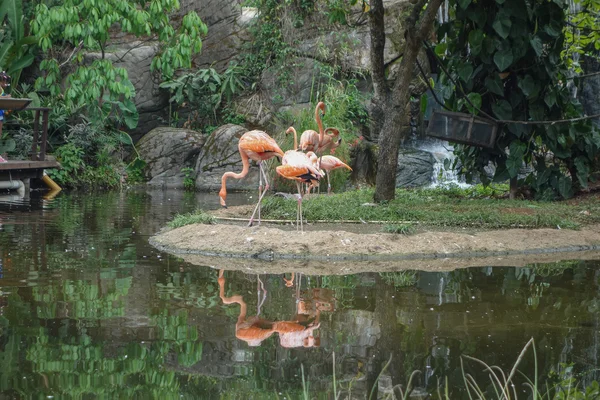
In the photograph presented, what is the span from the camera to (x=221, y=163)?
18375 mm

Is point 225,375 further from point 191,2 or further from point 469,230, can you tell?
point 191,2

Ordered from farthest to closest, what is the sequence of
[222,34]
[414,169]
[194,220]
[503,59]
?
[222,34], [414,169], [503,59], [194,220]

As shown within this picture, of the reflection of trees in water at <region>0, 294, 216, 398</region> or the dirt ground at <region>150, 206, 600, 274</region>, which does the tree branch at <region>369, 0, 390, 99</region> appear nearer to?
the dirt ground at <region>150, 206, 600, 274</region>

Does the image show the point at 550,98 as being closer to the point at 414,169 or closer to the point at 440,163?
the point at 414,169

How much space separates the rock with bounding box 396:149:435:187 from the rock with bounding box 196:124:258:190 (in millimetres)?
3387

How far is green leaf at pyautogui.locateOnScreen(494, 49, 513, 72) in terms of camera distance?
1145cm

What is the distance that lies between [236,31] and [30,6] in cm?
571

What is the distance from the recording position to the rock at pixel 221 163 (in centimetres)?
1828

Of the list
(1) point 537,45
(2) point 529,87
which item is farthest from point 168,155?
(1) point 537,45

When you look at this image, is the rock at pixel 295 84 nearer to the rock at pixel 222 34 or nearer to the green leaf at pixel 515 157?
the rock at pixel 222 34

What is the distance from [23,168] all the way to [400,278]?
10.3 meters

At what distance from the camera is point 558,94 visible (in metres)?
12.2

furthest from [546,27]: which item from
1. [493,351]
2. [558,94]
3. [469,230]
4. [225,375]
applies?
[225,375]

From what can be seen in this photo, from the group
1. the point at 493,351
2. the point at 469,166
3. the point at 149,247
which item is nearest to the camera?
the point at 493,351
